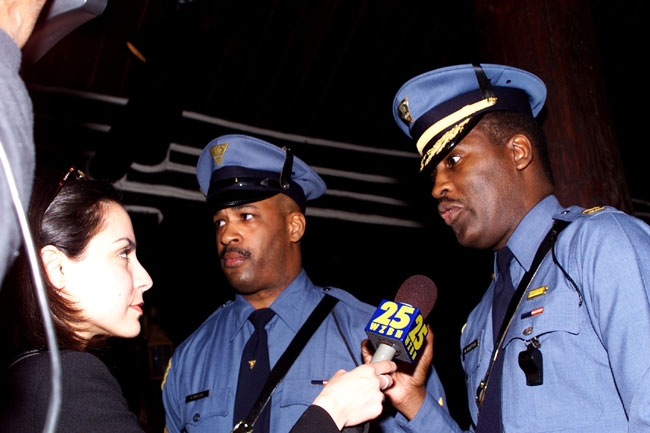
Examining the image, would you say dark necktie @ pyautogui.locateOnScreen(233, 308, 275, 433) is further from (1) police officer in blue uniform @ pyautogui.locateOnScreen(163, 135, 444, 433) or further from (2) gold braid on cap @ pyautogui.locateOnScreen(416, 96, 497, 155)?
(2) gold braid on cap @ pyautogui.locateOnScreen(416, 96, 497, 155)

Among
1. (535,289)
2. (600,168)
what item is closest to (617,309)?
(535,289)

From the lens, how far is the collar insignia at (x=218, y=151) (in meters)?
3.14

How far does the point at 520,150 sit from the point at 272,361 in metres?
1.55

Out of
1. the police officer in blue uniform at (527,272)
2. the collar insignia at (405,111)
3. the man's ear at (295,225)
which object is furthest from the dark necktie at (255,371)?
the collar insignia at (405,111)

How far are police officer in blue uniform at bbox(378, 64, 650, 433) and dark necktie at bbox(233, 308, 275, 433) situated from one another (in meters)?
0.74

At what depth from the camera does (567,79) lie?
7.97 ft

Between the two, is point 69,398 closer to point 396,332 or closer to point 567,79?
point 396,332

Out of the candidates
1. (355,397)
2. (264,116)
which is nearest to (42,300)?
(355,397)

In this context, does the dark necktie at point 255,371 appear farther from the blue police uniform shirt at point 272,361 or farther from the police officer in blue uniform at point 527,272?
the police officer in blue uniform at point 527,272

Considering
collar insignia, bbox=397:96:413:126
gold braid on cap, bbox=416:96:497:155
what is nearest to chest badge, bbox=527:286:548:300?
gold braid on cap, bbox=416:96:497:155

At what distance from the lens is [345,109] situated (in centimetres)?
531

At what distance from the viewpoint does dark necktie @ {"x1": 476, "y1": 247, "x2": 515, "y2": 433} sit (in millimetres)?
1746

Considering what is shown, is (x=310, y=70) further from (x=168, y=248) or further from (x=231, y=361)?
(x=231, y=361)

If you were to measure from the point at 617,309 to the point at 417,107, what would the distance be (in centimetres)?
125
